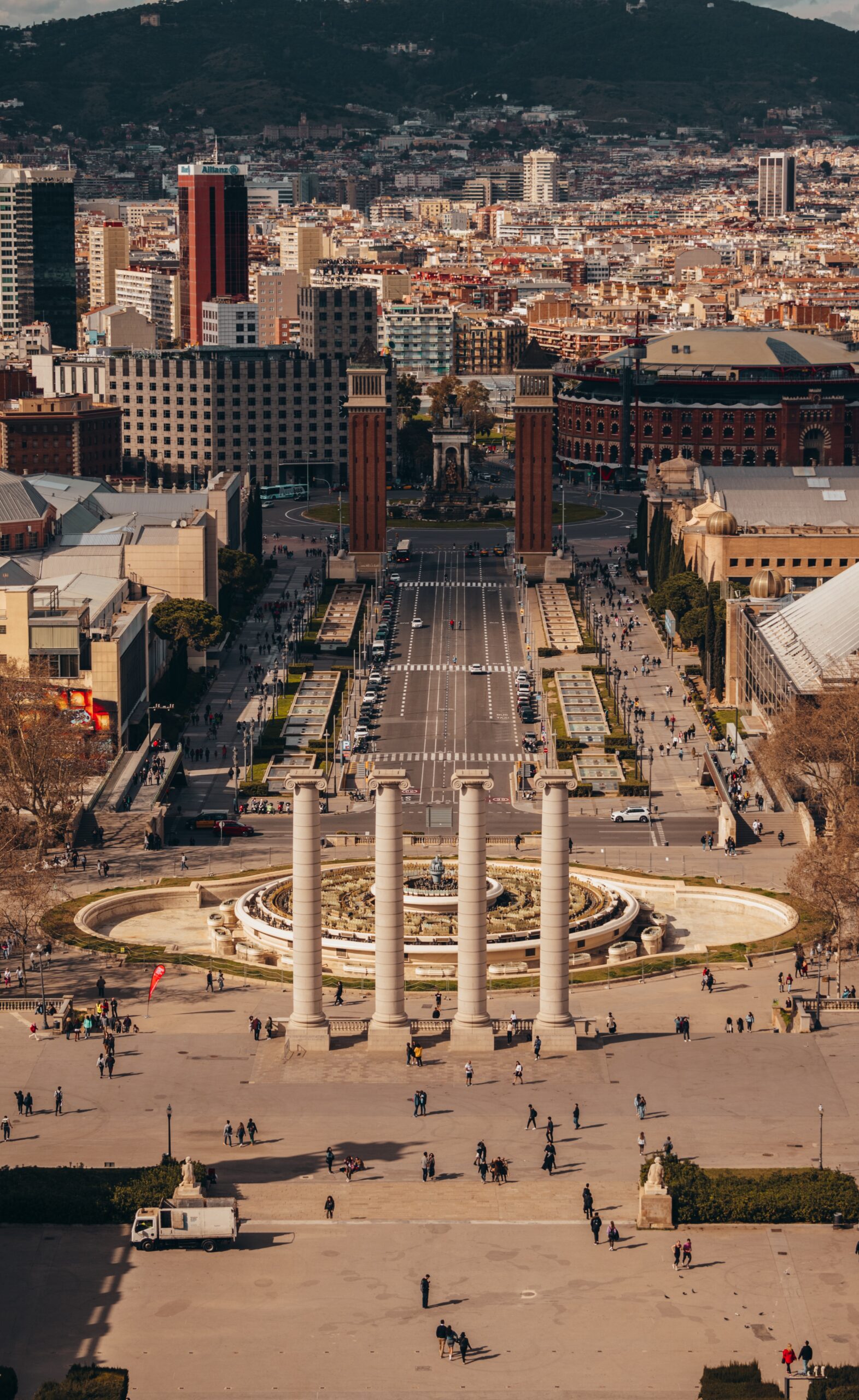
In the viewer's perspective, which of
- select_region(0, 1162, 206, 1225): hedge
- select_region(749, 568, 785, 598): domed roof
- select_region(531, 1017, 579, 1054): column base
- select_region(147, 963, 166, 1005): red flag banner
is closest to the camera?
select_region(0, 1162, 206, 1225): hedge

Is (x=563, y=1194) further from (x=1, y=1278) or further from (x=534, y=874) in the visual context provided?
(x=534, y=874)

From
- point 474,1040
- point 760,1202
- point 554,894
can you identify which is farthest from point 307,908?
point 760,1202

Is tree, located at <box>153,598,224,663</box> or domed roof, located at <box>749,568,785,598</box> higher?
domed roof, located at <box>749,568,785,598</box>

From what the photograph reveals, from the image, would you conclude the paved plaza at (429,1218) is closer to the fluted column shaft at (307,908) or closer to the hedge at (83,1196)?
the hedge at (83,1196)

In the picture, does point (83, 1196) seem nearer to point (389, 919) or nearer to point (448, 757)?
point (389, 919)

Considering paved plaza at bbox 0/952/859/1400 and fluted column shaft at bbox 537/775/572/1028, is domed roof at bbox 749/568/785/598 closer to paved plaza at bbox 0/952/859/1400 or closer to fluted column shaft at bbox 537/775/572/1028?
paved plaza at bbox 0/952/859/1400

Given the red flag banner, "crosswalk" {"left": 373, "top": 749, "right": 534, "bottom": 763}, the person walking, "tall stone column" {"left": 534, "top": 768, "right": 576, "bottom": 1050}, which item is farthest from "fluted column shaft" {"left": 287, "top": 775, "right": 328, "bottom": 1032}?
"crosswalk" {"left": 373, "top": 749, "right": 534, "bottom": 763}
